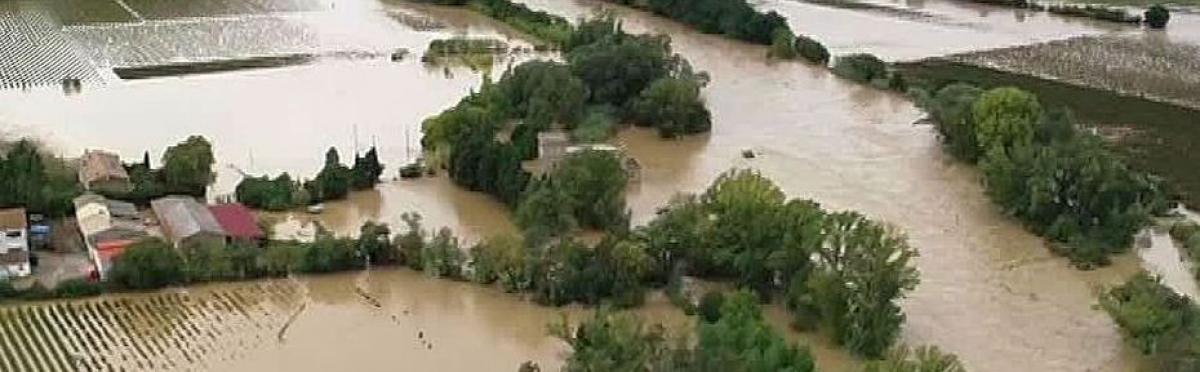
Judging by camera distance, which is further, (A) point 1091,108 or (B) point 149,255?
(A) point 1091,108

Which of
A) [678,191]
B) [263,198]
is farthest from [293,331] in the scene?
[678,191]

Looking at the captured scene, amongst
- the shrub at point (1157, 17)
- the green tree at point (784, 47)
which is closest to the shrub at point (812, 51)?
the green tree at point (784, 47)

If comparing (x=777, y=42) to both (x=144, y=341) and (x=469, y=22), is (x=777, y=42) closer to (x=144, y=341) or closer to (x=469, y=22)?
(x=469, y=22)

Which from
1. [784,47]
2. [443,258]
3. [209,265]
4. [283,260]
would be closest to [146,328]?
[209,265]

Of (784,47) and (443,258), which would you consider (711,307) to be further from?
(784,47)

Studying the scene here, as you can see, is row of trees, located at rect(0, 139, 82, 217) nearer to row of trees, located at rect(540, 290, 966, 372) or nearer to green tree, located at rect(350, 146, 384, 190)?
green tree, located at rect(350, 146, 384, 190)

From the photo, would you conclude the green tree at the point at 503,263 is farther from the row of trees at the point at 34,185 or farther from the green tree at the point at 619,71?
the green tree at the point at 619,71

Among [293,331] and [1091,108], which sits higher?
[1091,108]
